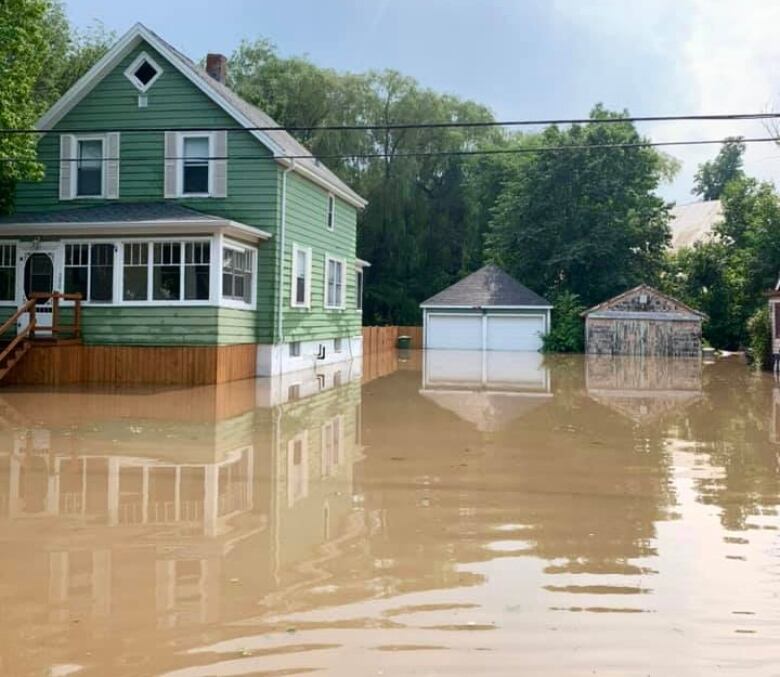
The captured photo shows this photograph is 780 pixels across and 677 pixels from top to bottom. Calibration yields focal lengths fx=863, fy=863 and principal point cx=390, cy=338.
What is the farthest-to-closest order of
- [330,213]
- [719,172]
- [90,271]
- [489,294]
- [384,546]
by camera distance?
1. [719,172]
2. [489,294]
3. [330,213]
4. [90,271]
5. [384,546]

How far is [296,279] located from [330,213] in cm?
431

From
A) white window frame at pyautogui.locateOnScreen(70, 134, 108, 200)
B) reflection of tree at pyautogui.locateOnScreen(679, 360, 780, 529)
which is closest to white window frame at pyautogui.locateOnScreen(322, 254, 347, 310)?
white window frame at pyautogui.locateOnScreen(70, 134, 108, 200)

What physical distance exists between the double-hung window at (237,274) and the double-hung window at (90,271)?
2629 mm

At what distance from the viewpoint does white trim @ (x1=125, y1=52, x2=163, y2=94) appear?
859 inches

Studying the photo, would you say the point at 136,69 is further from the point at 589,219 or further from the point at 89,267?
the point at 589,219

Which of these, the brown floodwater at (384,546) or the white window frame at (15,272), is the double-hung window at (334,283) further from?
the brown floodwater at (384,546)

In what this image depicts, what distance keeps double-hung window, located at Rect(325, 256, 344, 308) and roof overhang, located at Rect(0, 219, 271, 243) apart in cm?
698

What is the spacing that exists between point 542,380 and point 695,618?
1845 cm

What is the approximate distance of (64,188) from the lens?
871 inches

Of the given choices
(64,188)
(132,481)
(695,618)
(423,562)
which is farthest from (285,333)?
(695,618)

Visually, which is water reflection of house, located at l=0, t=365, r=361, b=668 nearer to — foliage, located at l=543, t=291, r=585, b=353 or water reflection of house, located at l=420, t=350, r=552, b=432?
water reflection of house, located at l=420, t=350, r=552, b=432

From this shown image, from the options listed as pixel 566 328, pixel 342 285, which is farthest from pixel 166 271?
pixel 566 328

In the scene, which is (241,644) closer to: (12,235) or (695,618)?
(695,618)

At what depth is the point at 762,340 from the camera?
29.5m
